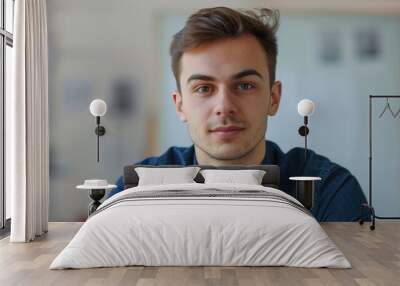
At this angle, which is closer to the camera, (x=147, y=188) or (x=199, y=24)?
(x=147, y=188)

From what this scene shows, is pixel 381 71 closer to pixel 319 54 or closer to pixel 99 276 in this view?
pixel 319 54

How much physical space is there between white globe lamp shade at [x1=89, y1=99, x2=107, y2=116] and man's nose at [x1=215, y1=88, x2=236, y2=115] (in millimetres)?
1329

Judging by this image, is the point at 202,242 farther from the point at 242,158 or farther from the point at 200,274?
the point at 242,158

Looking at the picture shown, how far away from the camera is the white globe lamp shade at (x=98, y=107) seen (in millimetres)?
6988

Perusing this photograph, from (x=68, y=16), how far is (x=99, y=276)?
13.4 ft

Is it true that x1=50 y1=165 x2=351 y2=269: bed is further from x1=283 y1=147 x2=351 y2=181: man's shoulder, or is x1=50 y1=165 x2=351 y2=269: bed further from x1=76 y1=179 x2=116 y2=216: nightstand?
x1=283 y1=147 x2=351 y2=181: man's shoulder

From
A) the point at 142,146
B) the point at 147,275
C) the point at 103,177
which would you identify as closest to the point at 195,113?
the point at 142,146

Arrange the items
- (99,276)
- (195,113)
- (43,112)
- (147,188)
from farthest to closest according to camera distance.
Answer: (195,113) < (43,112) < (147,188) < (99,276)

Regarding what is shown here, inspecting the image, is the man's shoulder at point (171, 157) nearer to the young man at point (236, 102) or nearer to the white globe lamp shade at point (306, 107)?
the young man at point (236, 102)

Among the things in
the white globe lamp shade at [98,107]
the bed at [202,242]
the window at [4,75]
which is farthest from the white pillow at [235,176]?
the window at [4,75]

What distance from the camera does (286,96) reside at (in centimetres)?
721

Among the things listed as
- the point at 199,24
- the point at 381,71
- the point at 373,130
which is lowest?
the point at 373,130

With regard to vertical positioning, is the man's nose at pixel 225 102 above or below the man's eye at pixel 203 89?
below

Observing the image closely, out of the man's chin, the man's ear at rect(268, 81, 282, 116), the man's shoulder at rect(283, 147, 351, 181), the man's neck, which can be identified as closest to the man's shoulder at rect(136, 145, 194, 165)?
the man's neck
